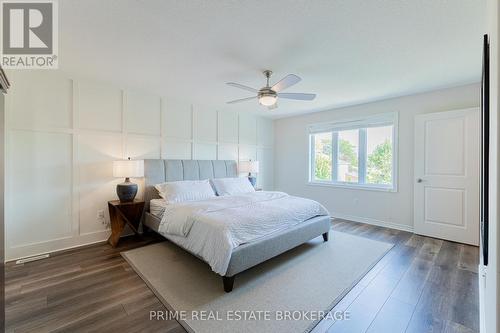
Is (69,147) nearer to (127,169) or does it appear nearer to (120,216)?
(127,169)

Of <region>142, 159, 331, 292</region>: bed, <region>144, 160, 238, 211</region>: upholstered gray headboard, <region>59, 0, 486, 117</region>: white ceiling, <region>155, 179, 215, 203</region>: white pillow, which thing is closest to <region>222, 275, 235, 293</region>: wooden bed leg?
<region>142, 159, 331, 292</region>: bed

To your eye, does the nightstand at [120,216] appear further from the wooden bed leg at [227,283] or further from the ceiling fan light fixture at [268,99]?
the ceiling fan light fixture at [268,99]

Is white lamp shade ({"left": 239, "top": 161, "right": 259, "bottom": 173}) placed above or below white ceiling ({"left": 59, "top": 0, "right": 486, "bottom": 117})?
below

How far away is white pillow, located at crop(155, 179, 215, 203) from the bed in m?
0.18

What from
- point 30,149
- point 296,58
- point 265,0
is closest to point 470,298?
point 296,58

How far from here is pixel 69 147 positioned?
3203mm

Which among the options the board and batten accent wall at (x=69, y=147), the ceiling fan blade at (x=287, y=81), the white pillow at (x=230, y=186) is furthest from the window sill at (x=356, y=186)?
the board and batten accent wall at (x=69, y=147)

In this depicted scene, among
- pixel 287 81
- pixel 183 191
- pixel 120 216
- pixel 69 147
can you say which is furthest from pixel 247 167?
pixel 69 147

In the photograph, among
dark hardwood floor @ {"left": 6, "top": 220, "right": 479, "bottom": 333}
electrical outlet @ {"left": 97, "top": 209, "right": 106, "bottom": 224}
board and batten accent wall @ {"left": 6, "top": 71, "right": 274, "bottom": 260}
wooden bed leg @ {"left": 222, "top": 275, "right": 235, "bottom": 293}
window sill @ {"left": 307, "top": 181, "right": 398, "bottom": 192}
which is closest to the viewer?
dark hardwood floor @ {"left": 6, "top": 220, "right": 479, "bottom": 333}

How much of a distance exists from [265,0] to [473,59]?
2686 mm

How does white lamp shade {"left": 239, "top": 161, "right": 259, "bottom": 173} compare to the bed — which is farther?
white lamp shade {"left": 239, "top": 161, "right": 259, "bottom": 173}

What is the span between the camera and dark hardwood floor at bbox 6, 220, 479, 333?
1733 millimetres

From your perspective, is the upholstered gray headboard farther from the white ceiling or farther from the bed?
the white ceiling

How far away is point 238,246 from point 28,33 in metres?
2.87
